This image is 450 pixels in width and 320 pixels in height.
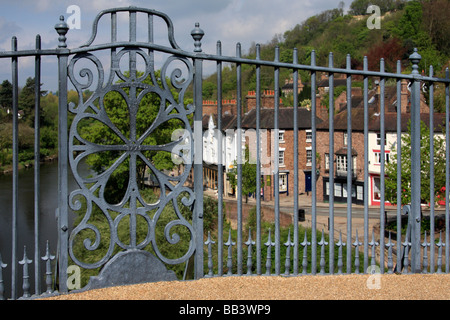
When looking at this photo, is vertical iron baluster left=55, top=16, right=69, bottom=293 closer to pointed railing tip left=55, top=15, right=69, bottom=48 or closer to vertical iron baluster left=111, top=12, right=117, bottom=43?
pointed railing tip left=55, top=15, right=69, bottom=48

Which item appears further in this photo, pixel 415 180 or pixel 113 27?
pixel 415 180

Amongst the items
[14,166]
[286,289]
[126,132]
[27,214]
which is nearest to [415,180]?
[286,289]

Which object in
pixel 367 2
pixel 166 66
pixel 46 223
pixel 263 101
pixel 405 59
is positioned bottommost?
pixel 46 223

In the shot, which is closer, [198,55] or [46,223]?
[198,55]

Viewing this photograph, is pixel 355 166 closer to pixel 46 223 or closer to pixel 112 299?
pixel 46 223

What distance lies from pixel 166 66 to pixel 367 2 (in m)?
140

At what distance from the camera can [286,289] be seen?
5871mm

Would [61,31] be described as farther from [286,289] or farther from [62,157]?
[286,289]

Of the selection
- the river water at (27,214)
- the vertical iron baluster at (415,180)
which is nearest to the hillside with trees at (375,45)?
the river water at (27,214)

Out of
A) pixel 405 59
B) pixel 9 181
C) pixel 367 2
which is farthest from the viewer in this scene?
pixel 367 2

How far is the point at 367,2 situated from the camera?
136 m

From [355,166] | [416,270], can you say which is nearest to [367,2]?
[355,166]

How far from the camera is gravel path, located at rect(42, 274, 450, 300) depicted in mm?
5555

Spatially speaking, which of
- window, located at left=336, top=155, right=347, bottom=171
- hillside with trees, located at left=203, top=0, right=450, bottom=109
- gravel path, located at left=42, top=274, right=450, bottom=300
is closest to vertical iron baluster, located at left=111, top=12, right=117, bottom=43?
gravel path, located at left=42, top=274, right=450, bottom=300
